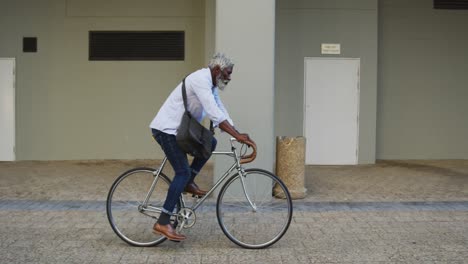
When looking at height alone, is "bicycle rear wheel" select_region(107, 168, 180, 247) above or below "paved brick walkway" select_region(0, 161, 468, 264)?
above

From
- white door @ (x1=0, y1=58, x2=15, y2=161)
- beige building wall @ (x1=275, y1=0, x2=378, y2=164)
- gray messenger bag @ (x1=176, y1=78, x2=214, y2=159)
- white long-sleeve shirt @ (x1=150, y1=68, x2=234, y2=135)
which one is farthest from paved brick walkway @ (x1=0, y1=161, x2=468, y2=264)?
beige building wall @ (x1=275, y1=0, x2=378, y2=164)

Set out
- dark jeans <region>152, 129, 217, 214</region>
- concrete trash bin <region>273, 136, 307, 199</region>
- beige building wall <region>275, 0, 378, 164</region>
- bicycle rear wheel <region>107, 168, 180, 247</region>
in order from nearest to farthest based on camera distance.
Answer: dark jeans <region>152, 129, 217, 214</region>
bicycle rear wheel <region>107, 168, 180, 247</region>
concrete trash bin <region>273, 136, 307, 199</region>
beige building wall <region>275, 0, 378, 164</region>

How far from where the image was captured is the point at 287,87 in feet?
39.0

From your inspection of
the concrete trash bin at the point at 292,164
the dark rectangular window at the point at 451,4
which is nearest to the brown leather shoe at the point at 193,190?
the concrete trash bin at the point at 292,164

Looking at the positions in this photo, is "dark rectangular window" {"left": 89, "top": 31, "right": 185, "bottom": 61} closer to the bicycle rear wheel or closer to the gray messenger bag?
the bicycle rear wheel

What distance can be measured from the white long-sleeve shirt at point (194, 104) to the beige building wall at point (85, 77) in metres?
6.35

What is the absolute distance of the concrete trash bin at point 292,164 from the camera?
8.24 meters

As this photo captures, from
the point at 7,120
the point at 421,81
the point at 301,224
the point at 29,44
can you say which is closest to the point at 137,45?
the point at 29,44

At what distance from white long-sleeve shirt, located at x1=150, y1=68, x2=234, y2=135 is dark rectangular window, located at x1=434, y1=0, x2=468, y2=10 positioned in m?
8.25

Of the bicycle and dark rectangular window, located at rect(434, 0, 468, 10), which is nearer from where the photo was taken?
the bicycle

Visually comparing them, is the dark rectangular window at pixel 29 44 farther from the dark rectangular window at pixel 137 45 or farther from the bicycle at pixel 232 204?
the bicycle at pixel 232 204

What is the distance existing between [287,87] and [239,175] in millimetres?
6413

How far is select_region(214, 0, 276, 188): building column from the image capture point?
313 inches

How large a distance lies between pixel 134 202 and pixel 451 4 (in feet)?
29.9
